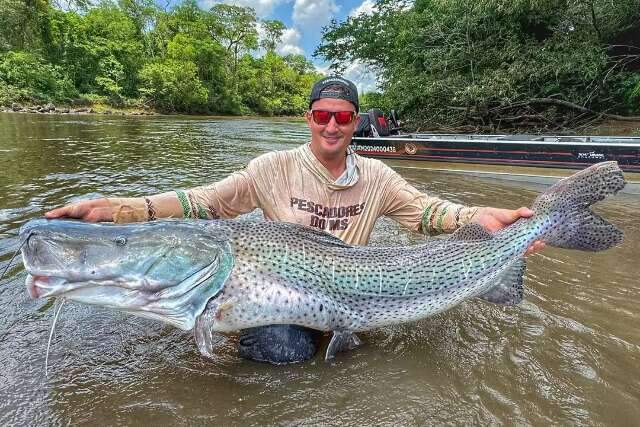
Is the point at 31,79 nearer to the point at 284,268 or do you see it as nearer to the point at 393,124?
the point at 393,124

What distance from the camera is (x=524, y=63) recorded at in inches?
579

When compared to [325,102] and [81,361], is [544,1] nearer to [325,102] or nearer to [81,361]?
[325,102]

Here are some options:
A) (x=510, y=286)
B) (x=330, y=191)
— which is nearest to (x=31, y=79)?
(x=330, y=191)

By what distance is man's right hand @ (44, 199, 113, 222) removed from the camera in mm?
2387

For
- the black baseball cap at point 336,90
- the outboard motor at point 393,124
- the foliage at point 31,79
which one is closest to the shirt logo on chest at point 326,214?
the black baseball cap at point 336,90

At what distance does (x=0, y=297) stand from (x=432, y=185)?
27.2ft

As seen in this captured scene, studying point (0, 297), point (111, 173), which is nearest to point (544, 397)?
point (0, 297)

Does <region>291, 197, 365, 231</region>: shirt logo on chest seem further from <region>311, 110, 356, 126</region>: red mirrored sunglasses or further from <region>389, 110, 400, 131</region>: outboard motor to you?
<region>389, 110, 400, 131</region>: outboard motor

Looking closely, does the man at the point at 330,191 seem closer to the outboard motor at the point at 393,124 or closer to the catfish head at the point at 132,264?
the catfish head at the point at 132,264

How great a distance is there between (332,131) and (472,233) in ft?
4.22

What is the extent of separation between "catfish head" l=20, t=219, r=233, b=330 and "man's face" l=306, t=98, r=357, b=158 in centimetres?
119

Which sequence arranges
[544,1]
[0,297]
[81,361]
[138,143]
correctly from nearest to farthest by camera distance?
[81,361], [0,297], [544,1], [138,143]

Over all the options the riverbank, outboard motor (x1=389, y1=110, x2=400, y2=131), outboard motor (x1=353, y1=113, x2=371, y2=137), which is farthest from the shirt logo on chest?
the riverbank

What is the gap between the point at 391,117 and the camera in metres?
14.3
